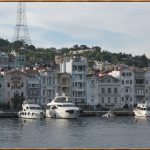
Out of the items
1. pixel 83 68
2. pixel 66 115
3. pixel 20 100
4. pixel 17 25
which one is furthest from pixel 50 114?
pixel 17 25

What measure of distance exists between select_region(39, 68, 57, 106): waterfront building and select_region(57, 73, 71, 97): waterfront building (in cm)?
52

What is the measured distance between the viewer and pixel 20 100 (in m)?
48.0

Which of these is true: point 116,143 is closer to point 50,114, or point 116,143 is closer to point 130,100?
point 50,114

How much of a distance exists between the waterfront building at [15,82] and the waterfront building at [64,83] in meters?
3.31

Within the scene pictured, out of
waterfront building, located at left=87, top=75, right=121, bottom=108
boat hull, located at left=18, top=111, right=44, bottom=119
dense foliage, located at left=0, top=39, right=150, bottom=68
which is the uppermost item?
dense foliage, located at left=0, top=39, right=150, bottom=68

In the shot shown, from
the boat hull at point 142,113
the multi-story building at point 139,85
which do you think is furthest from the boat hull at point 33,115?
the multi-story building at point 139,85

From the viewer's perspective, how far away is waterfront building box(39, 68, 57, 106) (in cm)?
5012

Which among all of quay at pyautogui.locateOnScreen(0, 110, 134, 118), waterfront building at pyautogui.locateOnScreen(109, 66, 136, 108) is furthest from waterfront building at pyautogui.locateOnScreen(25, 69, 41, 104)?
waterfront building at pyautogui.locateOnScreen(109, 66, 136, 108)

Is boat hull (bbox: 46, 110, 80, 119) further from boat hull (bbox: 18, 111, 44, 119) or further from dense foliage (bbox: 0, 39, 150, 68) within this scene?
dense foliage (bbox: 0, 39, 150, 68)

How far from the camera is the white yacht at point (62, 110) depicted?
39844mm

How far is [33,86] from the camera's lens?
50219 mm

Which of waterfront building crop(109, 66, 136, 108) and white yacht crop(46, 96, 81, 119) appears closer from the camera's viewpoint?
white yacht crop(46, 96, 81, 119)

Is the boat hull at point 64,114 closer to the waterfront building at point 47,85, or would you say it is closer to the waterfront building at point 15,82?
the waterfront building at point 15,82

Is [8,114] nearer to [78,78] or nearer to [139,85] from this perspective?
[78,78]
